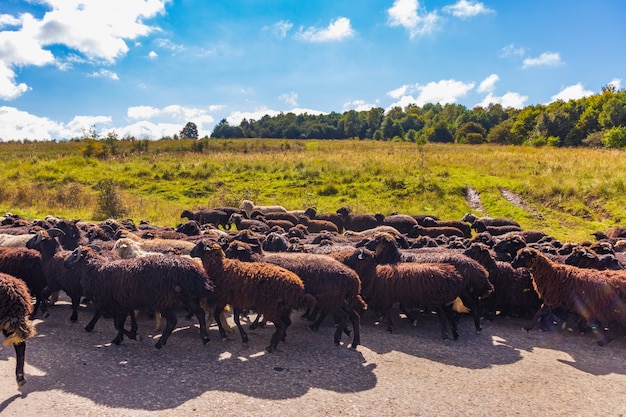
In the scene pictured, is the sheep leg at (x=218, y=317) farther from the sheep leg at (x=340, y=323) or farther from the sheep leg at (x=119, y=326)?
the sheep leg at (x=340, y=323)

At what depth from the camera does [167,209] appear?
24938 mm

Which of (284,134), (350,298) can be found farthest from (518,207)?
(284,134)

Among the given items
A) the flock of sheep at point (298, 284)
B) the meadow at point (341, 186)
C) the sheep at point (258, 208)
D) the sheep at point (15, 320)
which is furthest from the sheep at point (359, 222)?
the sheep at point (15, 320)

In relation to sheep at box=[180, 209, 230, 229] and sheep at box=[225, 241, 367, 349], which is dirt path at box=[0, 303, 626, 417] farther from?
sheep at box=[180, 209, 230, 229]

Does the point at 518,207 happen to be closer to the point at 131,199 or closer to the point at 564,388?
the point at 564,388

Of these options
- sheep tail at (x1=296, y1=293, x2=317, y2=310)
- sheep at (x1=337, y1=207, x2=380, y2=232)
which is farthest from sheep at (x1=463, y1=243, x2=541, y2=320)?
sheep at (x1=337, y1=207, x2=380, y2=232)

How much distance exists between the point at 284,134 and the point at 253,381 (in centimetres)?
11718

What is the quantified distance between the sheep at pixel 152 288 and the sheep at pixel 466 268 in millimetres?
4010

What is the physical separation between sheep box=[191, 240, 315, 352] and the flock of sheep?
0.06 ft

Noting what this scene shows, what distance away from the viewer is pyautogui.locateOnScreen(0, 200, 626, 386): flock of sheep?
7.29m

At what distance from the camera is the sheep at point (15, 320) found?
218 inches

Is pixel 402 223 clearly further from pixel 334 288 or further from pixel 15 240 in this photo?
pixel 15 240

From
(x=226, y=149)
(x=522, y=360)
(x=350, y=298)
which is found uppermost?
(x=226, y=149)

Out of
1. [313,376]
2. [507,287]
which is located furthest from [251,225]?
[313,376]
